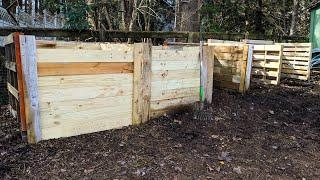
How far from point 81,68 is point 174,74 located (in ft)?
4.68

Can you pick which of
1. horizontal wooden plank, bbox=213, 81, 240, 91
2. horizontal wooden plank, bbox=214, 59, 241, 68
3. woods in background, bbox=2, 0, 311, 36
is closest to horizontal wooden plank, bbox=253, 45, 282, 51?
horizontal wooden plank, bbox=214, 59, 241, 68

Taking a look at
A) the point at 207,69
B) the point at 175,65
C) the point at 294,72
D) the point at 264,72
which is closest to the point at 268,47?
the point at 264,72

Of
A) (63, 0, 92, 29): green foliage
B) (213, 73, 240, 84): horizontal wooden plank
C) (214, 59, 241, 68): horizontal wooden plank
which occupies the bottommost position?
(213, 73, 240, 84): horizontal wooden plank

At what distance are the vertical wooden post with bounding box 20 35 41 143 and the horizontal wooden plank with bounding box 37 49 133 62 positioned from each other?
0.09 m

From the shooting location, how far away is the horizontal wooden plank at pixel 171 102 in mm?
4500

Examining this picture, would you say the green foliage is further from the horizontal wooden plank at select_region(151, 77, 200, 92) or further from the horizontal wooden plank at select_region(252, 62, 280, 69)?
the horizontal wooden plank at select_region(252, 62, 280, 69)

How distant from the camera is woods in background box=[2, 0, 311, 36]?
26.0 ft

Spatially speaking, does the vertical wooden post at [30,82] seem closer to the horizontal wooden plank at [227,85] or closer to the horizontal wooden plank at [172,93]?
the horizontal wooden plank at [172,93]

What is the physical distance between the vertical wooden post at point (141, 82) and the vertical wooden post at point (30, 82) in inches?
48.9

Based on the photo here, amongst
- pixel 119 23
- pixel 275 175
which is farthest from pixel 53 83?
pixel 119 23

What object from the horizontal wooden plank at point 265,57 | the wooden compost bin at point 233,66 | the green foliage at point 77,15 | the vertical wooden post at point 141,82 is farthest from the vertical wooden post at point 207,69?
the green foliage at point 77,15

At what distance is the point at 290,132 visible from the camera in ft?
14.5

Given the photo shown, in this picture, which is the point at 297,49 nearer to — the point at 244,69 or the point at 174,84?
the point at 244,69

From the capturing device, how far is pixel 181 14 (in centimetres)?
818
